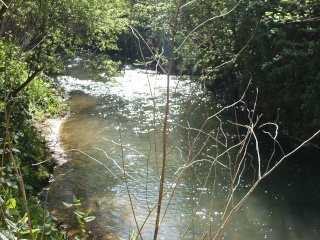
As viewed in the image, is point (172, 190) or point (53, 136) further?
point (53, 136)

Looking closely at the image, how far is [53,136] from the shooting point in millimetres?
11031

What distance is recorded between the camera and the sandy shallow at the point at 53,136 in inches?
374

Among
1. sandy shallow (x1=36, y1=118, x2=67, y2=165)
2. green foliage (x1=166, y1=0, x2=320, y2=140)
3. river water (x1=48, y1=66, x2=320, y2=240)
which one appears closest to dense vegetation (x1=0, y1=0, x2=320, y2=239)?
green foliage (x1=166, y1=0, x2=320, y2=140)

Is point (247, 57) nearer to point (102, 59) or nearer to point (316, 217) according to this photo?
point (102, 59)

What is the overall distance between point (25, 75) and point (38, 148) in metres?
3.92

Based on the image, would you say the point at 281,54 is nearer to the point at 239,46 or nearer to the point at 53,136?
the point at 239,46

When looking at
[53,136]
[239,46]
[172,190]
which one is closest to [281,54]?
[239,46]

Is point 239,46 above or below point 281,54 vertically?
above

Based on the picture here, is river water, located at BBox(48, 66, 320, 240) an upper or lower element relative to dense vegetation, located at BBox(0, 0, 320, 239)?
lower

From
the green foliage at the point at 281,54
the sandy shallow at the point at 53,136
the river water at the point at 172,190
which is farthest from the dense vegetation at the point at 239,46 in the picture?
the river water at the point at 172,190

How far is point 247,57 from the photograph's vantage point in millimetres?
11922

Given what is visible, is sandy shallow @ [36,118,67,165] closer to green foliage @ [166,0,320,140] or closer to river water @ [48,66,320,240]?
river water @ [48,66,320,240]

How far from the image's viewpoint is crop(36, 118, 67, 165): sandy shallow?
9489mm

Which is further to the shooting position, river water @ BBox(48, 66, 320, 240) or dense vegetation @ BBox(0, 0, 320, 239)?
dense vegetation @ BBox(0, 0, 320, 239)
